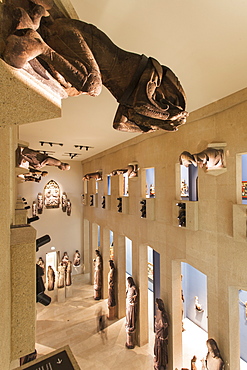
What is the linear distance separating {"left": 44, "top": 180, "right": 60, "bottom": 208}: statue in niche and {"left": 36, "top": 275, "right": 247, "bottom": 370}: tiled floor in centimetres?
521

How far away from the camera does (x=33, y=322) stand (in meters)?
1.68

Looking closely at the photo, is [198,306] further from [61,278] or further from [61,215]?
[61,215]

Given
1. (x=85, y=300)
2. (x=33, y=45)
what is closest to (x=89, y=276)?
(x=85, y=300)

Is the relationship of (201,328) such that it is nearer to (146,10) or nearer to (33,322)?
(33,322)

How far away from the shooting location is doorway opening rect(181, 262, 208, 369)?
642 cm

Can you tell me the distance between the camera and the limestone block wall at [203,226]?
3498 mm

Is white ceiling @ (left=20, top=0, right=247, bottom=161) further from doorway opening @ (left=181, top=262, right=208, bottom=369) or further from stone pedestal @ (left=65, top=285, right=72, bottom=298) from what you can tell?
stone pedestal @ (left=65, top=285, right=72, bottom=298)

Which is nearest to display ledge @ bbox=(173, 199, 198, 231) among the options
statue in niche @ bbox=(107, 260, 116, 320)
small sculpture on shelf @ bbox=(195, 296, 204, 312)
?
statue in niche @ bbox=(107, 260, 116, 320)

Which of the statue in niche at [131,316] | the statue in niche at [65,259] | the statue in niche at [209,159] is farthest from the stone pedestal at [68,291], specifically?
the statue in niche at [209,159]

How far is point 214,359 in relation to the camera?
3494mm

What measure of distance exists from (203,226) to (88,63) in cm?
400

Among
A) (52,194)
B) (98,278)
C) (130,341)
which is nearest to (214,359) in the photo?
(130,341)

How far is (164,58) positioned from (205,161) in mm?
1838

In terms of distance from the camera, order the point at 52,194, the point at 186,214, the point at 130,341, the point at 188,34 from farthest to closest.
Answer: the point at 52,194, the point at 130,341, the point at 186,214, the point at 188,34
